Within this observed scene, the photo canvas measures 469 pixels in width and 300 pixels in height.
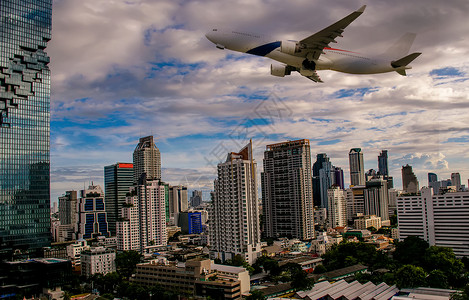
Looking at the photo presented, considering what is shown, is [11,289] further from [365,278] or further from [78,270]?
[365,278]

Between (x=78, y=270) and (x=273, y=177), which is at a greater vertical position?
(x=273, y=177)

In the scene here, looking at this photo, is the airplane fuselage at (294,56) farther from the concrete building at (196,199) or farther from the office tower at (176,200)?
the concrete building at (196,199)

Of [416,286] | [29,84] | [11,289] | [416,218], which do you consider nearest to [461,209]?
[416,218]

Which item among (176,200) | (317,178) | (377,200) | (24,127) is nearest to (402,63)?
(24,127)

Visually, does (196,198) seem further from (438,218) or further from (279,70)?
(279,70)

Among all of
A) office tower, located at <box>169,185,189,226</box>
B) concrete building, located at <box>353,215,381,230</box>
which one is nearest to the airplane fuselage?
concrete building, located at <box>353,215,381,230</box>

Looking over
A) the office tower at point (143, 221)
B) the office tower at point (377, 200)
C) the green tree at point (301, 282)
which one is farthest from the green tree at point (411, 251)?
the office tower at point (377, 200)
